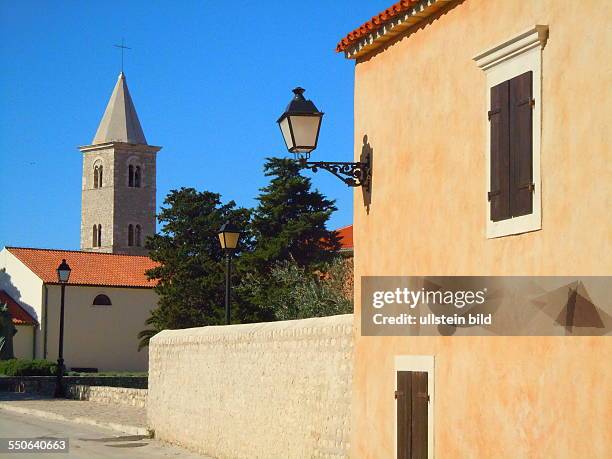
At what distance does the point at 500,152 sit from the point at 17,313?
59779mm

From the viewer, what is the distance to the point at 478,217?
31.1ft

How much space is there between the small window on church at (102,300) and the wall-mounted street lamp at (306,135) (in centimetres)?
5877

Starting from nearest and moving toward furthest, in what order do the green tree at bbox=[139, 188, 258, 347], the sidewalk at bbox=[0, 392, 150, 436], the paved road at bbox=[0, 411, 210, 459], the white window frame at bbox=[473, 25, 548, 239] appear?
1. the white window frame at bbox=[473, 25, 548, 239]
2. the paved road at bbox=[0, 411, 210, 459]
3. the sidewalk at bbox=[0, 392, 150, 436]
4. the green tree at bbox=[139, 188, 258, 347]

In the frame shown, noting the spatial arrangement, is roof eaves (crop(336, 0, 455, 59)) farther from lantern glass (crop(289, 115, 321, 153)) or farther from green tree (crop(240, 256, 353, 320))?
green tree (crop(240, 256, 353, 320))

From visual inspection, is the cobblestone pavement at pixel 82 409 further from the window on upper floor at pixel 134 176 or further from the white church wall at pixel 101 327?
the window on upper floor at pixel 134 176

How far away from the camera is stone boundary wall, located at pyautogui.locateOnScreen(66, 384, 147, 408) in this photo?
28733mm

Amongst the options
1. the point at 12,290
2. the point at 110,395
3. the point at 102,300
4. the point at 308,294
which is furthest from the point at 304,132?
the point at 12,290

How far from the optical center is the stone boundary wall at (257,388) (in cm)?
1256

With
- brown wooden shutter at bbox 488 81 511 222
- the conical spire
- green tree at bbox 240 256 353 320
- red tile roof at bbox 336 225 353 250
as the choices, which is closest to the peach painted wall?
brown wooden shutter at bbox 488 81 511 222

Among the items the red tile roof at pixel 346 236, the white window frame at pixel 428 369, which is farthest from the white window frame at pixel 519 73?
the red tile roof at pixel 346 236

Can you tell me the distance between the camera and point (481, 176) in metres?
9.48

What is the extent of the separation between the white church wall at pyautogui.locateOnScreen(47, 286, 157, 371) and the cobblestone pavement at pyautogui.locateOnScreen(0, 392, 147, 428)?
97.7 ft

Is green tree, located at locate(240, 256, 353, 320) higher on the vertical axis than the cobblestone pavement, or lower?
higher

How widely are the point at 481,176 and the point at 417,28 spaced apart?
2120mm
